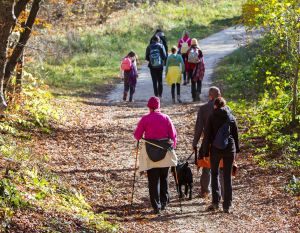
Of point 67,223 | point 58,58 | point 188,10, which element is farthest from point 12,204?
point 188,10

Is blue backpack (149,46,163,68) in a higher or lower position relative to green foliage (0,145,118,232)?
higher

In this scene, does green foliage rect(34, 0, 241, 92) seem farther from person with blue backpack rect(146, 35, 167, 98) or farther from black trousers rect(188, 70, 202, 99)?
black trousers rect(188, 70, 202, 99)

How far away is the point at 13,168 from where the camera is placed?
9.73 meters

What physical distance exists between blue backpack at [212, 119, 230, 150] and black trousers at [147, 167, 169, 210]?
0.93 metres

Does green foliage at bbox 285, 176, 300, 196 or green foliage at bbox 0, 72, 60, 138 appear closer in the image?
green foliage at bbox 285, 176, 300, 196

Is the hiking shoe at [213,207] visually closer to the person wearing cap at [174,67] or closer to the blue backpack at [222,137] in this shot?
the blue backpack at [222,137]

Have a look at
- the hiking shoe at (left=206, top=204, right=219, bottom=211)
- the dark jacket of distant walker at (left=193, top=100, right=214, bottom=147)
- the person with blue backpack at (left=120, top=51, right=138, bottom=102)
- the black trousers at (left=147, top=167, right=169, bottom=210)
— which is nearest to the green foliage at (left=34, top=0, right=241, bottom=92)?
the person with blue backpack at (left=120, top=51, right=138, bottom=102)

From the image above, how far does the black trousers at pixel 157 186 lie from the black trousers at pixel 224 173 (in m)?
0.75

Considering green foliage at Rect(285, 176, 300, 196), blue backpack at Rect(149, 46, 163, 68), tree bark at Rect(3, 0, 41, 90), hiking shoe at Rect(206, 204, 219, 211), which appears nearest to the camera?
hiking shoe at Rect(206, 204, 219, 211)

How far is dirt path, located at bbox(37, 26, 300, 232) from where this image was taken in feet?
32.2

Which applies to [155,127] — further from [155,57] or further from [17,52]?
[155,57]

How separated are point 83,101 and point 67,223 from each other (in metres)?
12.8

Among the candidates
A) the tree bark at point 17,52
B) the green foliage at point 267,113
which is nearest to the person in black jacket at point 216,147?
the green foliage at point 267,113

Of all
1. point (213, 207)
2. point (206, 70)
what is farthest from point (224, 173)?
point (206, 70)
